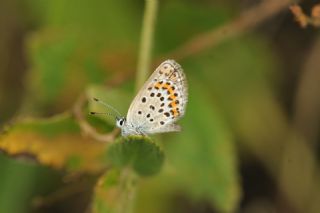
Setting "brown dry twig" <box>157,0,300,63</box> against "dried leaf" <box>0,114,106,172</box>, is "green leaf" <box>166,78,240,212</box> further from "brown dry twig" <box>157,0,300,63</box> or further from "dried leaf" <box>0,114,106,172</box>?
"dried leaf" <box>0,114,106,172</box>

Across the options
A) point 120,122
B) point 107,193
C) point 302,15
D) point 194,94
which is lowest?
point 107,193

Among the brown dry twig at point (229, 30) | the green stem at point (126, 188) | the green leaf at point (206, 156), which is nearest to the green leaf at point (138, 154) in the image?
the green stem at point (126, 188)

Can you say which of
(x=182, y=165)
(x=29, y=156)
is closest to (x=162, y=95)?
(x=29, y=156)

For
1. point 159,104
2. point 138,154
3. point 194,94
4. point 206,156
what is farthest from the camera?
point 194,94

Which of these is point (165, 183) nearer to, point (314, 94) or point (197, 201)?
point (197, 201)

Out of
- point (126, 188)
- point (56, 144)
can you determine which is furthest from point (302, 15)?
point (56, 144)

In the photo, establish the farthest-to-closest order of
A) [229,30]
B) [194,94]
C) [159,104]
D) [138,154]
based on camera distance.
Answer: [229,30]
[194,94]
[159,104]
[138,154]

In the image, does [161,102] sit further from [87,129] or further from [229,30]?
[229,30]
